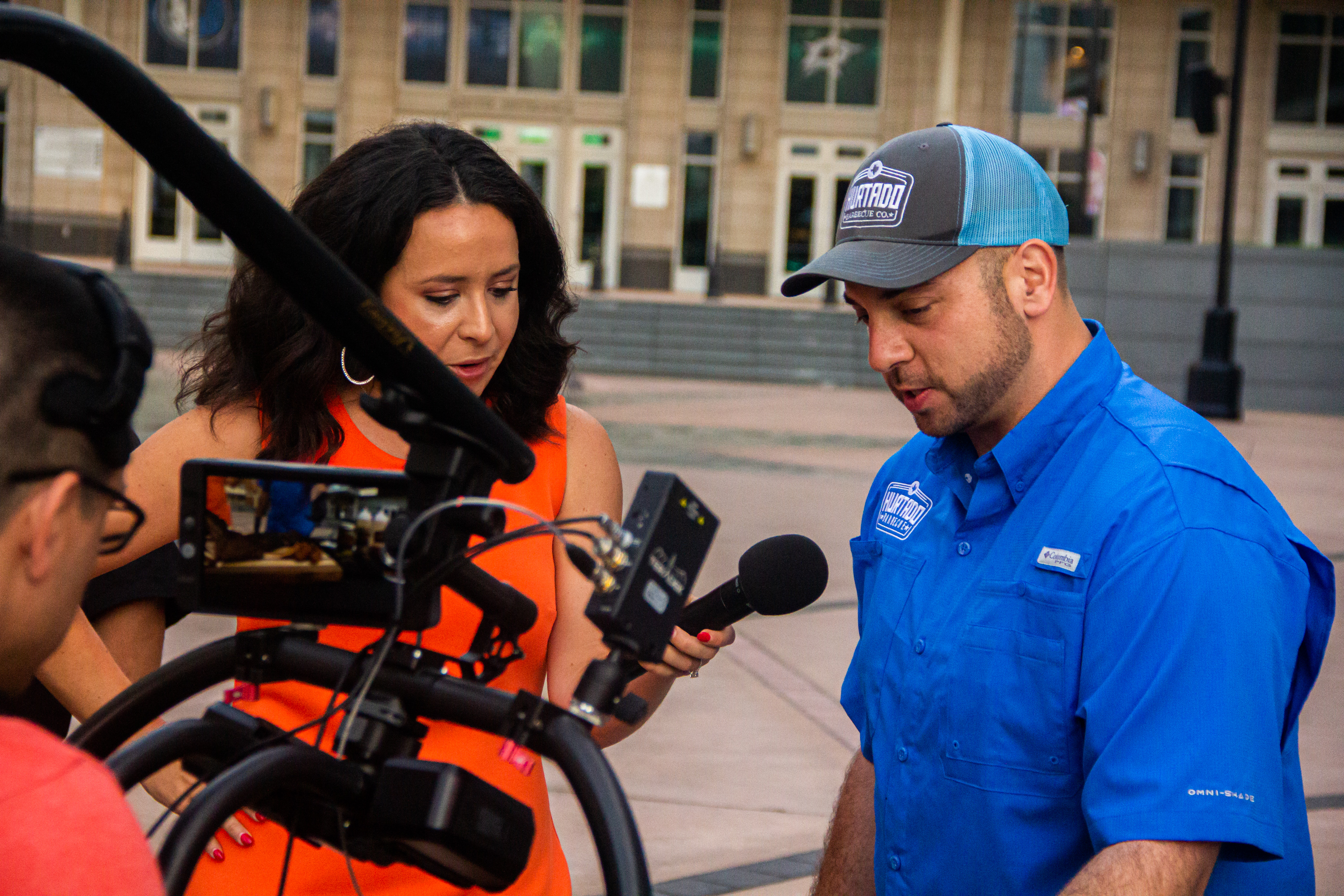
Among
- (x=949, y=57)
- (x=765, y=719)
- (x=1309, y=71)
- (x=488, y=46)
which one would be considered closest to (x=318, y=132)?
(x=488, y=46)

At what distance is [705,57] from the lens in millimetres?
30609

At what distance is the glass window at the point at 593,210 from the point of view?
3112 centimetres

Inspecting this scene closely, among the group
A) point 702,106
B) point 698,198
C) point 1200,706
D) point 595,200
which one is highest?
point 702,106

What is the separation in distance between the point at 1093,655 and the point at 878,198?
0.65 metres

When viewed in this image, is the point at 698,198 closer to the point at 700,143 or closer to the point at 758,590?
the point at 700,143

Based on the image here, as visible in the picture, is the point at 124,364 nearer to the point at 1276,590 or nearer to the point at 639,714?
the point at 639,714

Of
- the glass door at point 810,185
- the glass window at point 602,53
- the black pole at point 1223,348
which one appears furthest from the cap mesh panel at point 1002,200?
the glass window at point 602,53

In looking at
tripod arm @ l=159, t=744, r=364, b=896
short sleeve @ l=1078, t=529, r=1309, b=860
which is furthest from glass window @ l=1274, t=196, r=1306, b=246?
tripod arm @ l=159, t=744, r=364, b=896

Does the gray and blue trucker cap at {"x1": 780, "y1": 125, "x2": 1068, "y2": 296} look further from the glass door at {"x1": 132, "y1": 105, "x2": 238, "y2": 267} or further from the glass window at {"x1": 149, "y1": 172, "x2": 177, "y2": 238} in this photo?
the glass window at {"x1": 149, "y1": 172, "x2": 177, "y2": 238}

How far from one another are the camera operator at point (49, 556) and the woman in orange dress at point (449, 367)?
36.7 inches

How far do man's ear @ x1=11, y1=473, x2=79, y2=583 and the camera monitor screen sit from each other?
0.48 feet

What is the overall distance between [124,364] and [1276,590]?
123cm

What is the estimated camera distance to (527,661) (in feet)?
6.82

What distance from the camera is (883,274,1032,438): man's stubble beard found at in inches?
72.4
